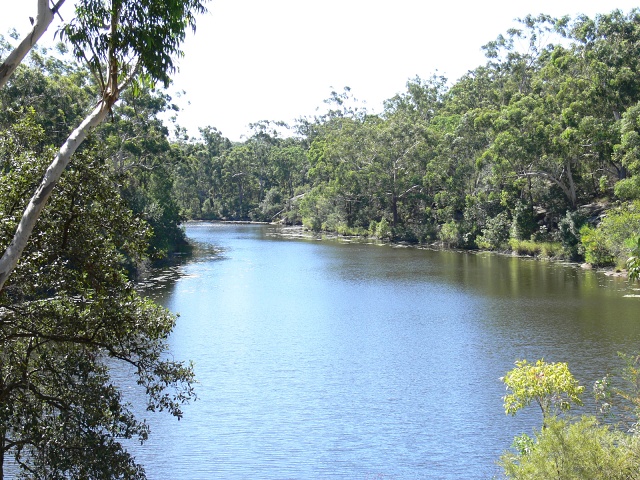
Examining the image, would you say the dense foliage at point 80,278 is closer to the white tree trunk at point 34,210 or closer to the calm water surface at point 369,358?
the white tree trunk at point 34,210

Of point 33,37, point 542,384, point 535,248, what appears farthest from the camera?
point 535,248

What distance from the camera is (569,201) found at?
5000cm

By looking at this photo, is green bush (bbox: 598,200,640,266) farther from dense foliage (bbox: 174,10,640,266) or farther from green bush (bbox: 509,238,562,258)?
green bush (bbox: 509,238,562,258)

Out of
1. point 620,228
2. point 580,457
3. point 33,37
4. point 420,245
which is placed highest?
point 33,37

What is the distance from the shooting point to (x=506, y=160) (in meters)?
48.3

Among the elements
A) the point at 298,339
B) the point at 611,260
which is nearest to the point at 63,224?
the point at 298,339

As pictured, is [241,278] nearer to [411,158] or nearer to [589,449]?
[411,158]

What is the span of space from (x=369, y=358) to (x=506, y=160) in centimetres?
2803

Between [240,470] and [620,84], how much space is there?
3699 cm

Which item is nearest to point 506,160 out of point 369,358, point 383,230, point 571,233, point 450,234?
point 571,233

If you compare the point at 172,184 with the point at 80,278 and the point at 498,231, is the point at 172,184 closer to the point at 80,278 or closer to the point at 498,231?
the point at 498,231

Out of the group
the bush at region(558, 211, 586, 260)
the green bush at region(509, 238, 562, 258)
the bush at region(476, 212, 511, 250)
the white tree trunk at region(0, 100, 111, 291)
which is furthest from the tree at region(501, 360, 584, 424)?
the bush at region(476, 212, 511, 250)

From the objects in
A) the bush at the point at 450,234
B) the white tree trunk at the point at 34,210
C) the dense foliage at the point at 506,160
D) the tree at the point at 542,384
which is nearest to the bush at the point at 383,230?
the dense foliage at the point at 506,160

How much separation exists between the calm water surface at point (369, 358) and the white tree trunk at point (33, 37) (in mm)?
9589
